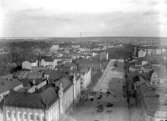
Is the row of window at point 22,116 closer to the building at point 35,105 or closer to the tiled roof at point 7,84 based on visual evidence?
the building at point 35,105

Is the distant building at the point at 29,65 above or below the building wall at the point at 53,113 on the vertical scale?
above

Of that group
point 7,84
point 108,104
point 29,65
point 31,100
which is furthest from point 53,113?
point 29,65

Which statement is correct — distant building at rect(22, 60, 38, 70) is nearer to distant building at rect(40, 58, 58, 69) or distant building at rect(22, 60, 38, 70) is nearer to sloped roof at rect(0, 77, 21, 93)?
distant building at rect(40, 58, 58, 69)

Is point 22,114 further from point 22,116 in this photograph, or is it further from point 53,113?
point 53,113

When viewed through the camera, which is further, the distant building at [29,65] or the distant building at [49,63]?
the distant building at [29,65]

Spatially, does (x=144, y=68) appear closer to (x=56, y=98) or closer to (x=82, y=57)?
(x=82, y=57)

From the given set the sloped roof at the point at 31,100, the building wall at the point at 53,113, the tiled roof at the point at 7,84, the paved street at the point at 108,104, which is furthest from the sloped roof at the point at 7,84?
the paved street at the point at 108,104

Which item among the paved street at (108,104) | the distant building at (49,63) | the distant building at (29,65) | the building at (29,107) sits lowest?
the paved street at (108,104)

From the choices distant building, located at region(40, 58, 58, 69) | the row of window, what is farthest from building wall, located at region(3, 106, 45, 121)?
distant building, located at region(40, 58, 58, 69)

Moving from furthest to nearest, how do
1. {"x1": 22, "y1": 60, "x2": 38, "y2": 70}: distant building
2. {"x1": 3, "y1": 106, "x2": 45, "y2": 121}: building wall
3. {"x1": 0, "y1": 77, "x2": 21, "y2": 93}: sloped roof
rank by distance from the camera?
{"x1": 22, "y1": 60, "x2": 38, "y2": 70}: distant building
{"x1": 0, "y1": 77, "x2": 21, "y2": 93}: sloped roof
{"x1": 3, "y1": 106, "x2": 45, "y2": 121}: building wall
